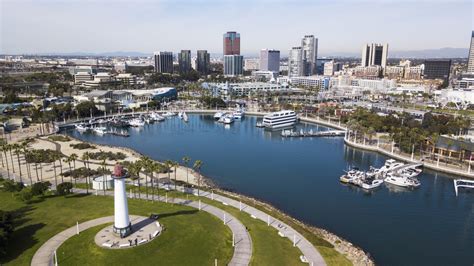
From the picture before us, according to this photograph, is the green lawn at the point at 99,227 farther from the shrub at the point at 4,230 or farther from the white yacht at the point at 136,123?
the white yacht at the point at 136,123

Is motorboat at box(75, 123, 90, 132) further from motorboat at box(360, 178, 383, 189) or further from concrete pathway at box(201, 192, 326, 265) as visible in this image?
motorboat at box(360, 178, 383, 189)

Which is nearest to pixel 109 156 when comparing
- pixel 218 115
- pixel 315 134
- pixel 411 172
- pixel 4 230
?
pixel 4 230

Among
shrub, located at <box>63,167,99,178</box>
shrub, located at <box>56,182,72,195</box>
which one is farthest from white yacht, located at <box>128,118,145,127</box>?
shrub, located at <box>56,182,72,195</box>

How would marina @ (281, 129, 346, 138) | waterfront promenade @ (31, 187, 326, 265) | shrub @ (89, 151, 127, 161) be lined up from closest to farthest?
waterfront promenade @ (31, 187, 326, 265) → shrub @ (89, 151, 127, 161) → marina @ (281, 129, 346, 138)

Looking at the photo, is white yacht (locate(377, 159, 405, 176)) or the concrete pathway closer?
the concrete pathway

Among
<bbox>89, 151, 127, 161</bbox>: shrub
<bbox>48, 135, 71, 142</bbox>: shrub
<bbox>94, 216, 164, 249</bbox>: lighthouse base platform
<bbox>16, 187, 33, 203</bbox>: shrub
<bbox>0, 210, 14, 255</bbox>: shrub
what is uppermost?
<bbox>0, 210, 14, 255</bbox>: shrub

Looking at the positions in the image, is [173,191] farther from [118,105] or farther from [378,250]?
[118,105]

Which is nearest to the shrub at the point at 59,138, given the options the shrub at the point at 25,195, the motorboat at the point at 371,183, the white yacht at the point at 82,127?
the white yacht at the point at 82,127

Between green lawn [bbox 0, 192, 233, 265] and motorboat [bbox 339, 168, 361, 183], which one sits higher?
green lawn [bbox 0, 192, 233, 265]
